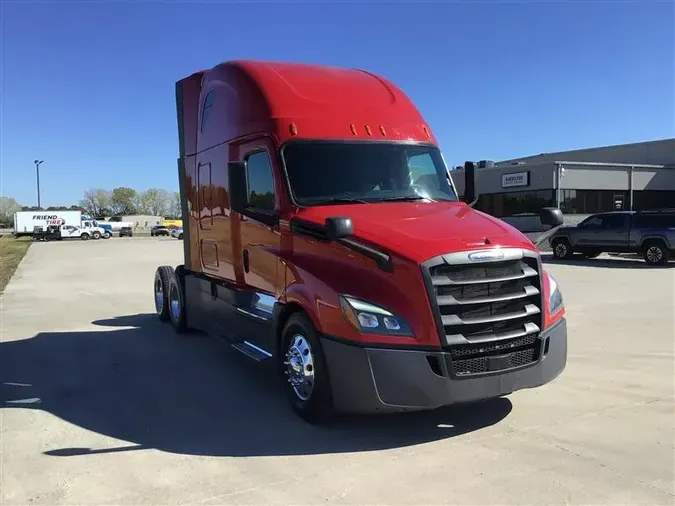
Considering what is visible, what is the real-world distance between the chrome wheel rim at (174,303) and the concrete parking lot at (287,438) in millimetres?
1110

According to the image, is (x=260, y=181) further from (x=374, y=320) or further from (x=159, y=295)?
(x=159, y=295)

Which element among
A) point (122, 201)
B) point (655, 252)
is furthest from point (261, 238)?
point (122, 201)

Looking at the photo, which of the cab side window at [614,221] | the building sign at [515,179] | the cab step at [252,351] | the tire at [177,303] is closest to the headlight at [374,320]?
the cab step at [252,351]

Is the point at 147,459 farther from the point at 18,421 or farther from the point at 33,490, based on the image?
the point at 18,421

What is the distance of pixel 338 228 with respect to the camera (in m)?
4.57

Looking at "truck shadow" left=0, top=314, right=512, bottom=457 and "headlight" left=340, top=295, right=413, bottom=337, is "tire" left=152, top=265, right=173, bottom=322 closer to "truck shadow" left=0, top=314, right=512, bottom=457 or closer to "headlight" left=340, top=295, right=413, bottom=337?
"truck shadow" left=0, top=314, right=512, bottom=457

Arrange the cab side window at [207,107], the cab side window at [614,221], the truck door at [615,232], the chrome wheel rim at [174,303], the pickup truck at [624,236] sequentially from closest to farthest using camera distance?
the cab side window at [207,107], the chrome wheel rim at [174,303], the pickup truck at [624,236], the truck door at [615,232], the cab side window at [614,221]

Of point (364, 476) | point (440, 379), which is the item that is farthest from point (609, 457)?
point (364, 476)

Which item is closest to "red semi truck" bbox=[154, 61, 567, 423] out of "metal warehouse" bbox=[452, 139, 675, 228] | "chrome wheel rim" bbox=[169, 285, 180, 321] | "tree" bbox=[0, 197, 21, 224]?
"chrome wheel rim" bbox=[169, 285, 180, 321]

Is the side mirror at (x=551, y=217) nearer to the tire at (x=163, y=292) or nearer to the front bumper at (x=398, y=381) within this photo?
the front bumper at (x=398, y=381)

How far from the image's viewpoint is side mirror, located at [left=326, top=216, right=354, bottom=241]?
457 cm

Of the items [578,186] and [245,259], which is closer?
[245,259]

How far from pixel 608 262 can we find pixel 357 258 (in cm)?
1963

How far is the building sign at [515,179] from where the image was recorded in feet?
126
